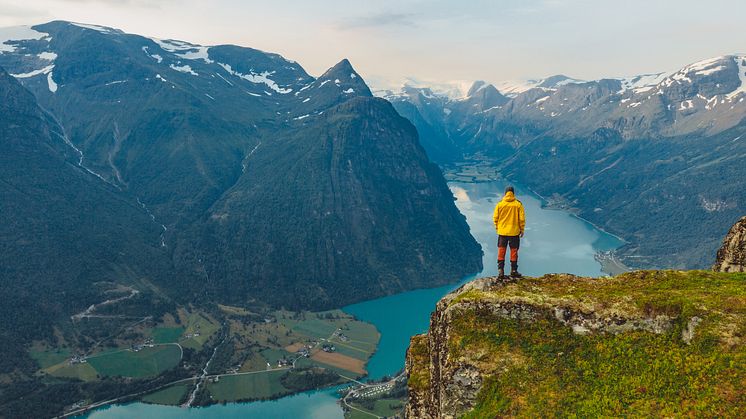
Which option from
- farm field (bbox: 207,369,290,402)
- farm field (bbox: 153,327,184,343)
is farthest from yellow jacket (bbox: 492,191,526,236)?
farm field (bbox: 153,327,184,343)

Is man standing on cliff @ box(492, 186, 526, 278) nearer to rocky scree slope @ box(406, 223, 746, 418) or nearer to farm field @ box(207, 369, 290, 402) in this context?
rocky scree slope @ box(406, 223, 746, 418)

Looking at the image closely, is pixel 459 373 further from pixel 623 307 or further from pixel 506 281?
pixel 623 307

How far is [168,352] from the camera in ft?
527

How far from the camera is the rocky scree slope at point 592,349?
24.3 metres

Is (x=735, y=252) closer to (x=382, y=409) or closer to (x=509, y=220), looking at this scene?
(x=509, y=220)

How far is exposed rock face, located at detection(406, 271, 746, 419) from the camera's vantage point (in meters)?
24.6

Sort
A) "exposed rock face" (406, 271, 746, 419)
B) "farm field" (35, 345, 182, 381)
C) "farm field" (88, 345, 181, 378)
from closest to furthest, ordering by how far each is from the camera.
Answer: "exposed rock face" (406, 271, 746, 419) < "farm field" (35, 345, 182, 381) < "farm field" (88, 345, 181, 378)

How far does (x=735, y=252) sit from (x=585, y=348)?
1592 centimetres

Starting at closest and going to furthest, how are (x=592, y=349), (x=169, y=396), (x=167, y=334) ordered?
(x=592, y=349) → (x=169, y=396) → (x=167, y=334)

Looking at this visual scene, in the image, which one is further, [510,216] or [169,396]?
[169,396]

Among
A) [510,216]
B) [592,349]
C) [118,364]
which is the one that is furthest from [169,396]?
[592,349]

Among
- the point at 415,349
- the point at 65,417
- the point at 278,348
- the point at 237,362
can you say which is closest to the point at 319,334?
the point at 278,348

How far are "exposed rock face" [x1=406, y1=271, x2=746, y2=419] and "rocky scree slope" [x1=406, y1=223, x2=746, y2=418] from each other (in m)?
0.05

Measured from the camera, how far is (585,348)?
27.3 meters
